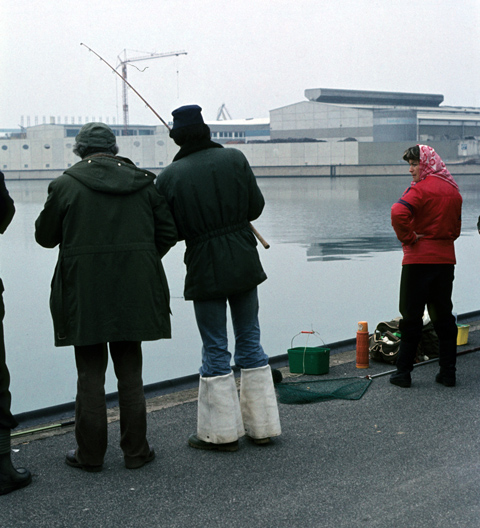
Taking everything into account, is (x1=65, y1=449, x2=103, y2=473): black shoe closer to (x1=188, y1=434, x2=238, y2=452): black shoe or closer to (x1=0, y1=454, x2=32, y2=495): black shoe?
(x1=0, y1=454, x2=32, y2=495): black shoe

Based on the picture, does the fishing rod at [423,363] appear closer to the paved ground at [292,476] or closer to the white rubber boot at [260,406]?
the paved ground at [292,476]

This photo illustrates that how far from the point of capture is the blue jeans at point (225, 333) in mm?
3412

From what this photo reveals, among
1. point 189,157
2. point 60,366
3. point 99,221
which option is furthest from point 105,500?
point 60,366

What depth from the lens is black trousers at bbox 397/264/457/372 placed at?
445 cm

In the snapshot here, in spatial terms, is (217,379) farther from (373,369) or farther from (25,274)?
(25,274)

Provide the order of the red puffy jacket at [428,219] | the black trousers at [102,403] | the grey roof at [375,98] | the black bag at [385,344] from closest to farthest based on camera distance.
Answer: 1. the black trousers at [102,403]
2. the red puffy jacket at [428,219]
3. the black bag at [385,344]
4. the grey roof at [375,98]

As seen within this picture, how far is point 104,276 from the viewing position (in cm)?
309

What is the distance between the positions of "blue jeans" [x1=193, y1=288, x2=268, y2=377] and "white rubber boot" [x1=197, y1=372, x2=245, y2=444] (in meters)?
0.05

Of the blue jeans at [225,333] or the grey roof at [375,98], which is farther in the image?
the grey roof at [375,98]

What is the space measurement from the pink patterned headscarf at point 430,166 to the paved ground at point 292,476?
132 centimetres

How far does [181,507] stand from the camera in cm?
276

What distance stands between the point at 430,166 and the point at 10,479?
9.53 feet

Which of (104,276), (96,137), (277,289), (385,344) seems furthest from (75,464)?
(277,289)

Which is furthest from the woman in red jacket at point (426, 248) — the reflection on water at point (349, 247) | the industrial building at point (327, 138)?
the reflection on water at point (349, 247)
